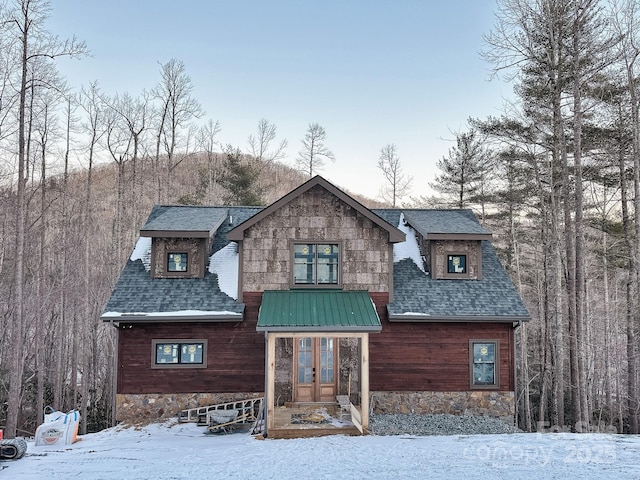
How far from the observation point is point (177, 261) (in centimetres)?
1291

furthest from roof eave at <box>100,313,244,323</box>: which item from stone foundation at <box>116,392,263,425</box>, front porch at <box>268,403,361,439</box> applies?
front porch at <box>268,403,361,439</box>

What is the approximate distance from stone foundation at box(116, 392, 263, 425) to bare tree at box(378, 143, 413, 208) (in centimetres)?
1942

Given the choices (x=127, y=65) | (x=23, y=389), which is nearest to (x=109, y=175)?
(x=127, y=65)

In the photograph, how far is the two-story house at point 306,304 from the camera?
11820 mm

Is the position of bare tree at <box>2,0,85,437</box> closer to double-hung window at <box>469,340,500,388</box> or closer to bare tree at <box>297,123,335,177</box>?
double-hung window at <box>469,340,500,388</box>

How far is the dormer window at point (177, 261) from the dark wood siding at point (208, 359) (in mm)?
1677

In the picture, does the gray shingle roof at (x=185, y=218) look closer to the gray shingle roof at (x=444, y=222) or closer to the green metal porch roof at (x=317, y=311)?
the green metal porch roof at (x=317, y=311)

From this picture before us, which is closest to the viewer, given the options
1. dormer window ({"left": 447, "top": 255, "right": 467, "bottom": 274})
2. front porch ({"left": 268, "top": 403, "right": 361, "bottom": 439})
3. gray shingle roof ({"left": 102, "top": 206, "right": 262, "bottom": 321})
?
front porch ({"left": 268, "top": 403, "right": 361, "bottom": 439})

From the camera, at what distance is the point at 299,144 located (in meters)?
29.6

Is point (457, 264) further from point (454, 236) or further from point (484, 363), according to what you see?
point (484, 363)

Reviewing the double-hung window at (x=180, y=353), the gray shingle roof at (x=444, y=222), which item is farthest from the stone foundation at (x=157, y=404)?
the gray shingle roof at (x=444, y=222)

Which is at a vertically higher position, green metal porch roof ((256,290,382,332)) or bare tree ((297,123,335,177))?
bare tree ((297,123,335,177))

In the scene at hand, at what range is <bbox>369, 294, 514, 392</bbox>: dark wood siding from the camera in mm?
12172

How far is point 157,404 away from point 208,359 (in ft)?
5.54
